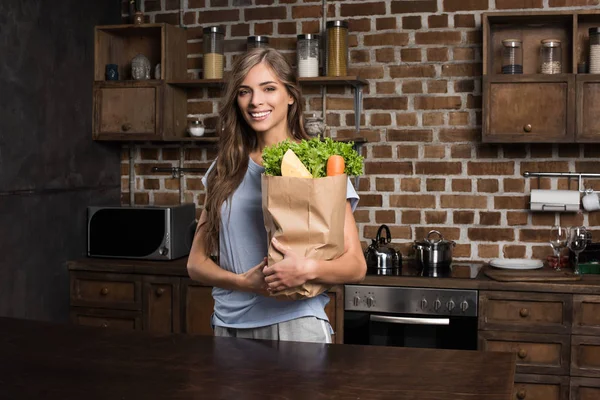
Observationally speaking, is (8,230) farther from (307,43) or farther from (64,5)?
(307,43)

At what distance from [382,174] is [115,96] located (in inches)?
56.7

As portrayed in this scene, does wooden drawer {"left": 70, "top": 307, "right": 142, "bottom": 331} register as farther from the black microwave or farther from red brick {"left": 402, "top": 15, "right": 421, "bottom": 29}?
red brick {"left": 402, "top": 15, "right": 421, "bottom": 29}

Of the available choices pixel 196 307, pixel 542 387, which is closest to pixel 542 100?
pixel 542 387

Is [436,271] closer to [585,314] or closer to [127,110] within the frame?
[585,314]

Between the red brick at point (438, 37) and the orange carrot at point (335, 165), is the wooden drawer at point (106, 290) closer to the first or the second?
the red brick at point (438, 37)

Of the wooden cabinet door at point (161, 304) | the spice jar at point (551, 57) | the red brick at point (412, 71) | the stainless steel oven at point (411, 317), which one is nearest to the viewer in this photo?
the stainless steel oven at point (411, 317)

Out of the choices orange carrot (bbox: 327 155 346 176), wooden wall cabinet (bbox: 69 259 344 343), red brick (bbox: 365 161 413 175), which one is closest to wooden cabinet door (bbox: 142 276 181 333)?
wooden wall cabinet (bbox: 69 259 344 343)

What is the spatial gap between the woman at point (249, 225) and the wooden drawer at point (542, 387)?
5.07 feet

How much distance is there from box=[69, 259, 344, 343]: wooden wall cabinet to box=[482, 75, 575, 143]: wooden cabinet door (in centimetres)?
155

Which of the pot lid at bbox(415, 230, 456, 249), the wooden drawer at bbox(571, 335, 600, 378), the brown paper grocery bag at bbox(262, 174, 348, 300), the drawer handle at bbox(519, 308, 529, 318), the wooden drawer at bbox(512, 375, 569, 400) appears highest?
the brown paper grocery bag at bbox(262, 174, 348, 300)

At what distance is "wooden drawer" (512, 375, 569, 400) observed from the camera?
128 inches

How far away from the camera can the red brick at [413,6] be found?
12.6ft

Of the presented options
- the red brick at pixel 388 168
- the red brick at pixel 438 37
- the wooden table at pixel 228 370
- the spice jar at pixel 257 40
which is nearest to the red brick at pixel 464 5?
the red brick at pixel 438 37

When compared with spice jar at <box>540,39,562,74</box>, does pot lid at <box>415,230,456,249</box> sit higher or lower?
lower
